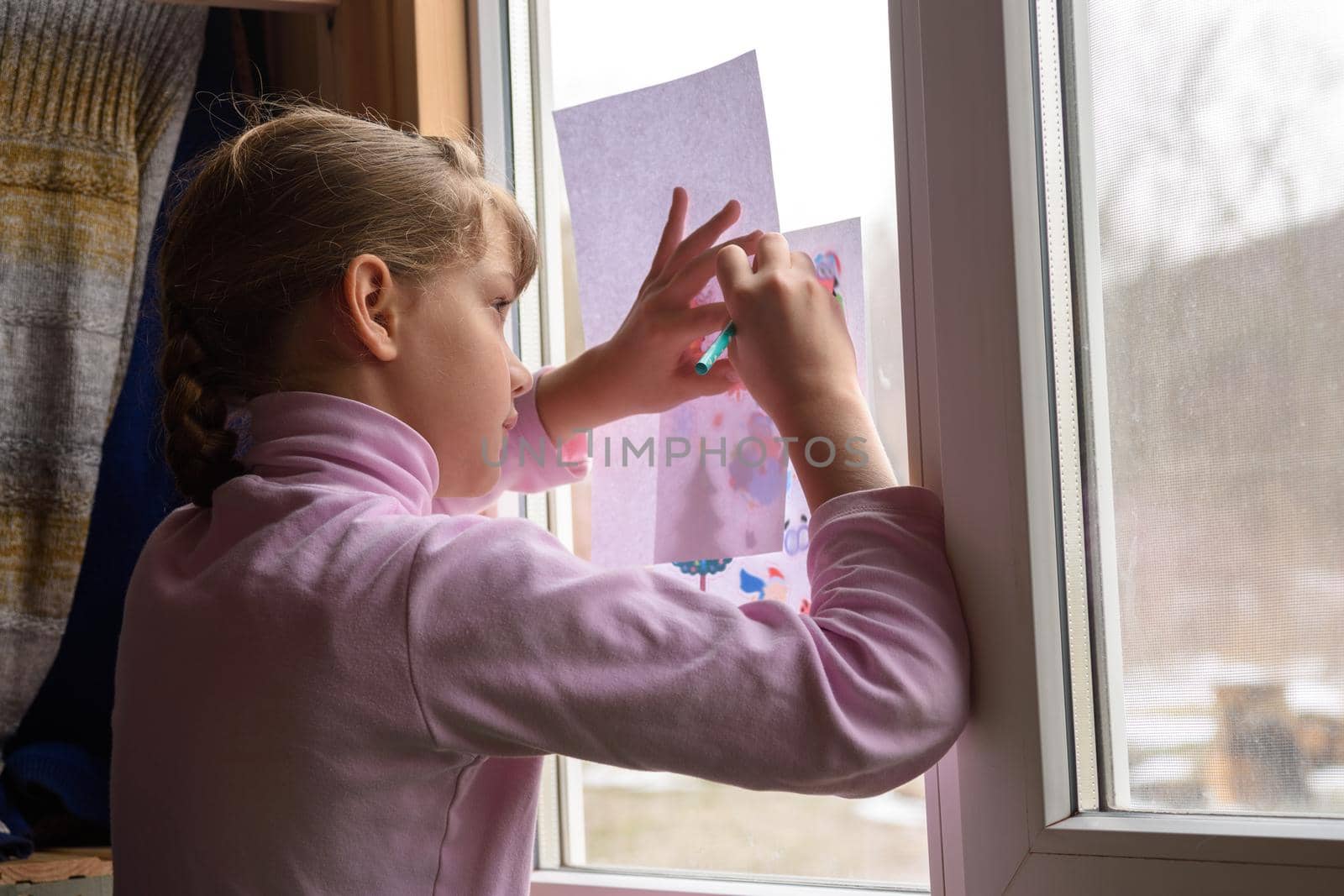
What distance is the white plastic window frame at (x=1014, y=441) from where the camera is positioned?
2.05ft

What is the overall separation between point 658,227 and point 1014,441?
356 mm

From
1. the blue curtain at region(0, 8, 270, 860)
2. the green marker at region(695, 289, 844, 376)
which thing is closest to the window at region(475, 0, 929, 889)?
the green marker at region(695, 289, 844, 376)

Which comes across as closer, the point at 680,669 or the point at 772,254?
the point at 680,669

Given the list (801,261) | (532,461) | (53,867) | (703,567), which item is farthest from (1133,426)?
(53,867)

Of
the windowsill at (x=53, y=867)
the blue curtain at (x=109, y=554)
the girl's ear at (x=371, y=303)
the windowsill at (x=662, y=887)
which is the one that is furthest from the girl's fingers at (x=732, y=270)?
the windowsill at (x=53, y=867)

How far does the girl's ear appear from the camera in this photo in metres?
0.72

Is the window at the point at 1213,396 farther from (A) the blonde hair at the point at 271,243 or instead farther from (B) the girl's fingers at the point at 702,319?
(A) the blonde hair at the point at 271,243

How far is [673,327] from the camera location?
0.80 m

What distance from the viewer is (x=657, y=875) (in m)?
0.91

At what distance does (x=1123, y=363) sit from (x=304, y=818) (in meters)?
0.52

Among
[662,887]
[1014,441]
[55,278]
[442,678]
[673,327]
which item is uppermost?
[55,278]

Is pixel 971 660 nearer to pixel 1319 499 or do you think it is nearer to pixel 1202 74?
pixel 1319 499

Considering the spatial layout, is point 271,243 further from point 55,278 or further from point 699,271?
point 55,278

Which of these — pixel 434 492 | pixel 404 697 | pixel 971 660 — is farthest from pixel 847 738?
pixel 434 492
